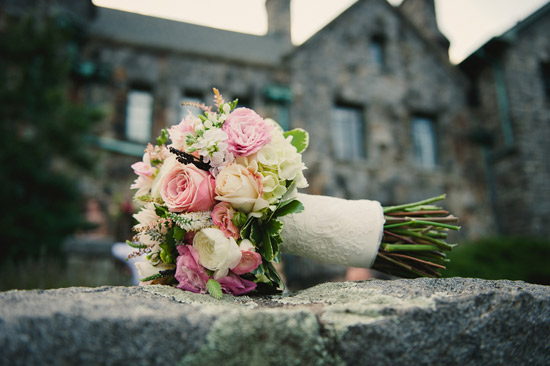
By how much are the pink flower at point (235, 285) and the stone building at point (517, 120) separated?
10317 millimetres

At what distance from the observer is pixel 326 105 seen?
9922mm

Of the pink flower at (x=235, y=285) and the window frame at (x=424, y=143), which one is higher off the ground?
the window frame at (x=424, y=143)

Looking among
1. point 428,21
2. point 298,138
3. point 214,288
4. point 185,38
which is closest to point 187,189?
point 214,288

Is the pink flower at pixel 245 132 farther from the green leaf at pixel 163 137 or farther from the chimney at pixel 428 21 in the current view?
the chimney at pixel 428 21

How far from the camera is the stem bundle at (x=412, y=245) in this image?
1779 mm

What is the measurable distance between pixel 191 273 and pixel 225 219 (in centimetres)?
24

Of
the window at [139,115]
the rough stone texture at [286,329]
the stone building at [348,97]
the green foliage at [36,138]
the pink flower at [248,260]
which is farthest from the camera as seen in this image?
the window at [139,115]

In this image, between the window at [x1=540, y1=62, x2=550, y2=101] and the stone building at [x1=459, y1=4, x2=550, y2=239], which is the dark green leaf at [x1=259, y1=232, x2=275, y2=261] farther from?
the window at [x1=540, y1=62, x2=550, y2=101]

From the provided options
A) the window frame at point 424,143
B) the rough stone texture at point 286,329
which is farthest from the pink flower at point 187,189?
the window frame at point 424,143

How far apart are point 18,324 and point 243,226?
0.79 m

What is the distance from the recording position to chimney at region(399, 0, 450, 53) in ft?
41.2

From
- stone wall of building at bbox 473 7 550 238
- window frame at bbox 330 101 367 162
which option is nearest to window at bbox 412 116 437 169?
stone wall of building at bbox 473 7 550 238

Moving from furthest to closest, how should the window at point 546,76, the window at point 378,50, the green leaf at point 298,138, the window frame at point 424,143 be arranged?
the window at point 378,50
the window at point 546,76
the window frame at point 424,143
the green leaf at point 298,138

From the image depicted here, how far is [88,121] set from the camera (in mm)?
6383
